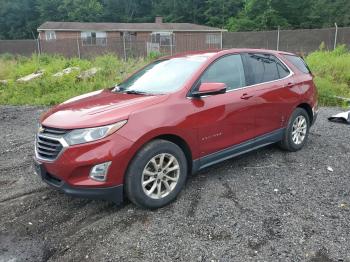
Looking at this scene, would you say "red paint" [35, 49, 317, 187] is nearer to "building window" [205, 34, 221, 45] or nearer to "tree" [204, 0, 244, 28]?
"building window" [205, 34, 221, 45]

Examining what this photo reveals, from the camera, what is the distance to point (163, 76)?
4.94 meters

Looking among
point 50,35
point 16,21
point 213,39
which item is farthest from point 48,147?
point 16,21

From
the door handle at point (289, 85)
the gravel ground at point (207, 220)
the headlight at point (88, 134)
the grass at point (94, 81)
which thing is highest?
the door handle at point (289, 85)

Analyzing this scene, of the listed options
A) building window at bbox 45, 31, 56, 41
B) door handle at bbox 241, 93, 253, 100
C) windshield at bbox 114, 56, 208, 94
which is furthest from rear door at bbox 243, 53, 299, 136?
building window at bbox 45, 31, 56, 41

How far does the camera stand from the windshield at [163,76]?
4613 mm

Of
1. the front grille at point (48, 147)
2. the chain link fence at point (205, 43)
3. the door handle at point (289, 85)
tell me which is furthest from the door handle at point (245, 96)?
the chain link fence at point (205, 43)

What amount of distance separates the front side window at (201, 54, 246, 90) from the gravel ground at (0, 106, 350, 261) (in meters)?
1.26

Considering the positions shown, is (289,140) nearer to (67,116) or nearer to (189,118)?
(189,118)

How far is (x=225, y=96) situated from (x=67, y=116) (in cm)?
195

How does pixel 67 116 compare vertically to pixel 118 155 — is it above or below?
above

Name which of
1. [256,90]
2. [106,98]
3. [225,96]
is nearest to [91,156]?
[106,98]

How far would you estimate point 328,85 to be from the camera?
11.7 metres

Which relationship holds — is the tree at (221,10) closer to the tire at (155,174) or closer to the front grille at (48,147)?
the tire at (155,174)

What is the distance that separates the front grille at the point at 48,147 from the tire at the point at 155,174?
76cm
